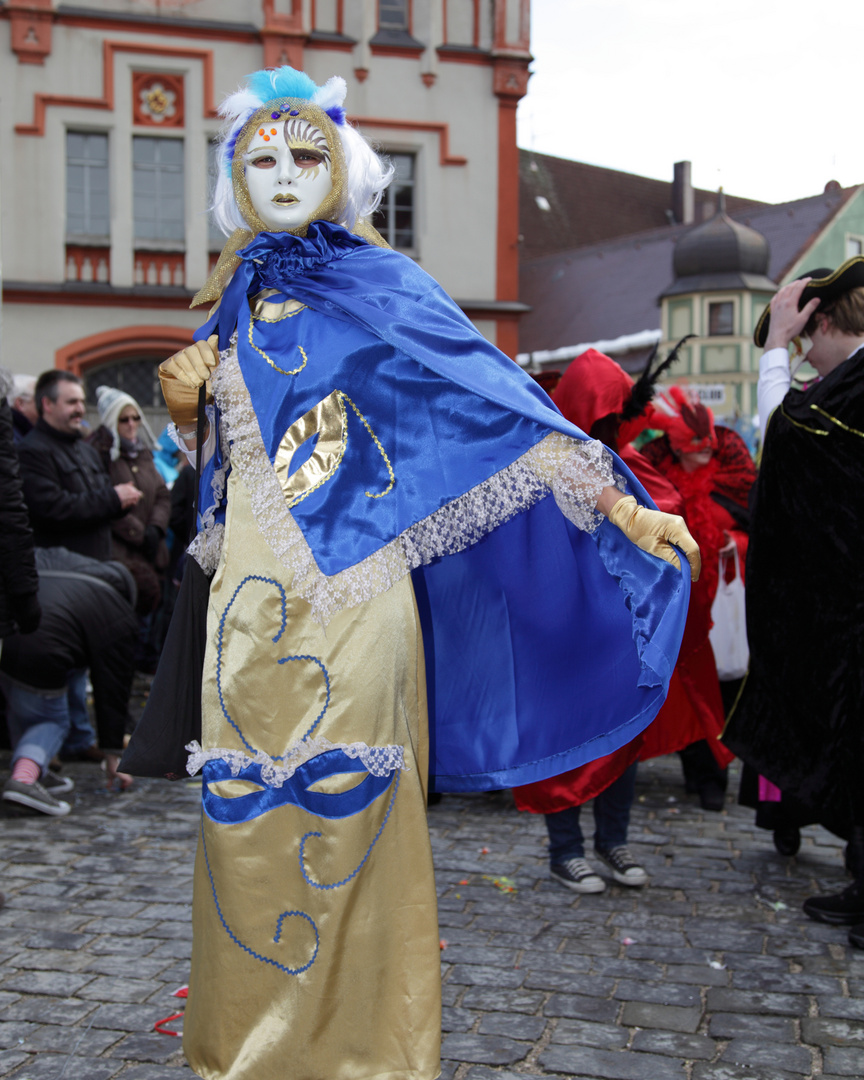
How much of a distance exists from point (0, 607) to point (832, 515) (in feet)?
9.26

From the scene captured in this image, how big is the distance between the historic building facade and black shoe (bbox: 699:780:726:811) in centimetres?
1110

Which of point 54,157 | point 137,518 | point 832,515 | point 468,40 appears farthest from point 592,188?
point 832,515

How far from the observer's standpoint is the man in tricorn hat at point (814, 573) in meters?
3.65

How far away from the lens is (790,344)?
3.97 metres

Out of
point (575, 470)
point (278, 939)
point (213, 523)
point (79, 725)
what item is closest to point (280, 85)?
point (213, 523)

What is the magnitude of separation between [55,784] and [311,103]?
3648 millimetres

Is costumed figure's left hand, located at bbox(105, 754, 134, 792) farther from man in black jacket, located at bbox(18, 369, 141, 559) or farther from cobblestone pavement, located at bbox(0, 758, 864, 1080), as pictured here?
man in black jacket, located at bbox(18, 369, 141, 559)

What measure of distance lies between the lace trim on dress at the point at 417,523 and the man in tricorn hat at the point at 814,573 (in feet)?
4.52

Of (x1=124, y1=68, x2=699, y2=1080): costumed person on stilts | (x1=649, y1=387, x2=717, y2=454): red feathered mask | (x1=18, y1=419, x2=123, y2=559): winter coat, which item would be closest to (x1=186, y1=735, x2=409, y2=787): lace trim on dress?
(x1=124, y1=68, x2=699, y2=1080): costumed person on stilts

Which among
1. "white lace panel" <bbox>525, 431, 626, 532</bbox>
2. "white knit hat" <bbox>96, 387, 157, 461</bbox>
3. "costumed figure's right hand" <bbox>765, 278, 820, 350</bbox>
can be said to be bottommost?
"white lace panel" <bbox>525, 431, 626, 532</bbox>

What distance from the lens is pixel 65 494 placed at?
216 inches

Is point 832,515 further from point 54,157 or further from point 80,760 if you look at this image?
point 54,157

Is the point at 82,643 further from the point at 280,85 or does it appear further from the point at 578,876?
the point at 280,85

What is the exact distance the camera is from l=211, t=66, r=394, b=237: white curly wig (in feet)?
9.21
